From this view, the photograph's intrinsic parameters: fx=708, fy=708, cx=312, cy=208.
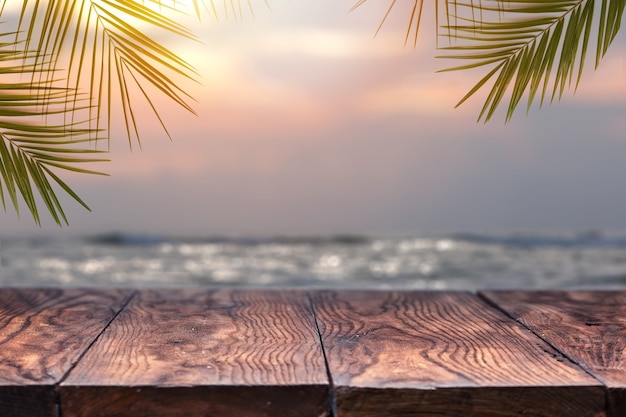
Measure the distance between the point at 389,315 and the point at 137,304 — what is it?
591 millimetres

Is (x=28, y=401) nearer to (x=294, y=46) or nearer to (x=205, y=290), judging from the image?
(x=205, y=290)

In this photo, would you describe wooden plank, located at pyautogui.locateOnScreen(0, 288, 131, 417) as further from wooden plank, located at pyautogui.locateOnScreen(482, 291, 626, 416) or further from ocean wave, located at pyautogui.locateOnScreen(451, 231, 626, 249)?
ocean wave, located at pyautogui.locateOnScreen(451, 231, 626, 249)

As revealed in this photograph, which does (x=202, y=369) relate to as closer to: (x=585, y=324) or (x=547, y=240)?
(x=585, y=324)

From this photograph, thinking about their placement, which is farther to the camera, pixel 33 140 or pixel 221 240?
pixel 221 240

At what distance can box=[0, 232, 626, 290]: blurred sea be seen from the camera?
9219mm

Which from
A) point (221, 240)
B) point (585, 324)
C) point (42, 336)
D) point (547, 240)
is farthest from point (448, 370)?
point (547, 240)

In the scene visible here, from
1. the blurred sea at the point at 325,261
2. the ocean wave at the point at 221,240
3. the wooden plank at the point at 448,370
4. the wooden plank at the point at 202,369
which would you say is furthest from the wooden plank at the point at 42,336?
the ocean wave at the point at 221,240

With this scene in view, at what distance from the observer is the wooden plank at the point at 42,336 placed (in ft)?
3.36

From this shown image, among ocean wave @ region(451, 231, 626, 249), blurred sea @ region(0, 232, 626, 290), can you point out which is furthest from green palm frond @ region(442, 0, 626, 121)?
ocean wave @ region(451, 231, 626, 249)

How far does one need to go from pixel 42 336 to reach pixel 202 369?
0.42m

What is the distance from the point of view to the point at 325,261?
37.4 ft

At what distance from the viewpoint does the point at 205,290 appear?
74.0 inches

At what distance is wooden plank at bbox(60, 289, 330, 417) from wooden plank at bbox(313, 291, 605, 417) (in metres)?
0.05

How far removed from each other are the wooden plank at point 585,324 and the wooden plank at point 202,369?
43 centimetres
